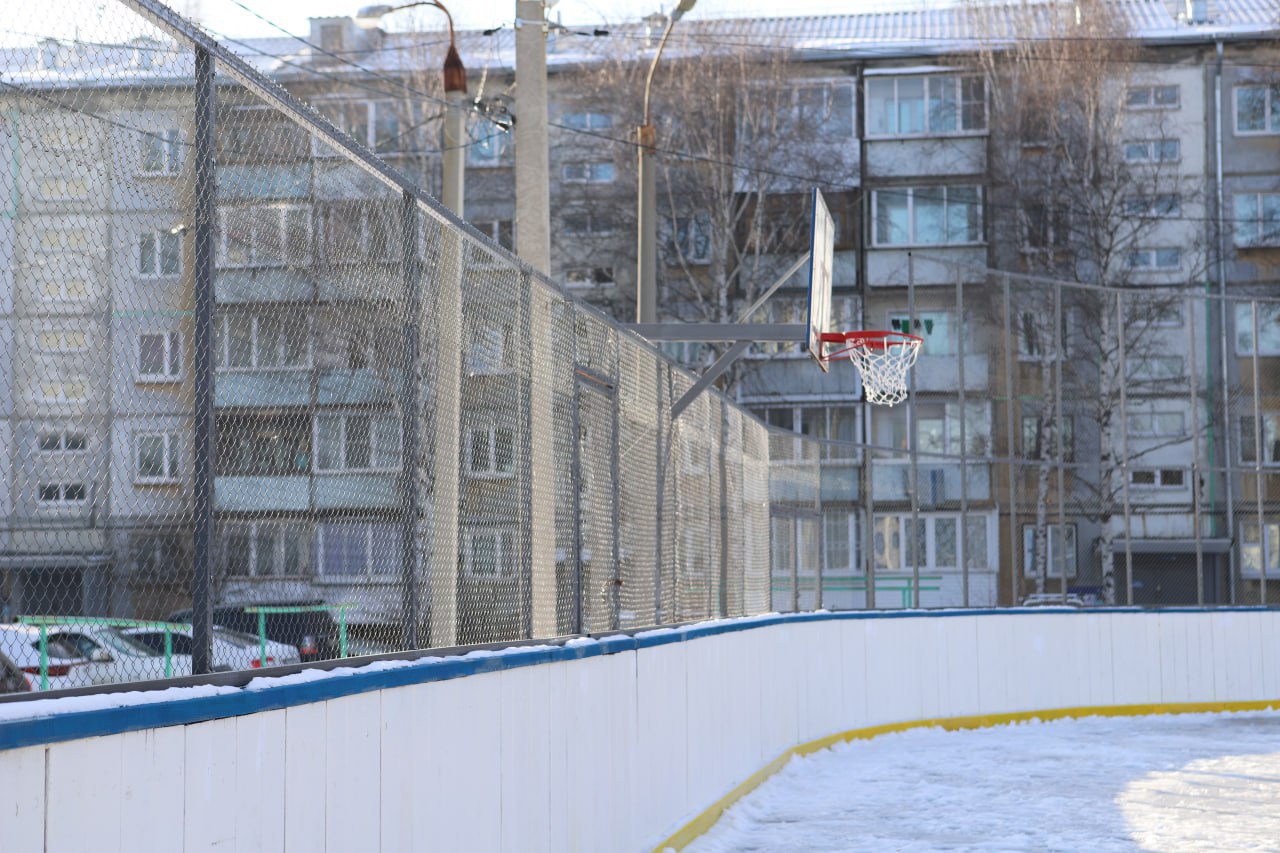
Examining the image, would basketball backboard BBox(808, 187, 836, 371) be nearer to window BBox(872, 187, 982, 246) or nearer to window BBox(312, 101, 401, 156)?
window BBox(312, 101, 401, 156)

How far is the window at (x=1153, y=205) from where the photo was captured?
40.4 m

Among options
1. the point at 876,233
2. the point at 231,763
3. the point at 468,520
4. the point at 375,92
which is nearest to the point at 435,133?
the point at 375,92

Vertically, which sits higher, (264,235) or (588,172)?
(588,172)

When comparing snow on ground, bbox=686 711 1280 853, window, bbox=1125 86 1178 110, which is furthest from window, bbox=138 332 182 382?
window, bbox=1125 86 1178 110

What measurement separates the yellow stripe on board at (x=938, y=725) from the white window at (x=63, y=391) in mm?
6815

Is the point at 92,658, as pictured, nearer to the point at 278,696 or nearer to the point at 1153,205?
the point at 278,696

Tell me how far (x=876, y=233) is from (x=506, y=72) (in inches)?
375

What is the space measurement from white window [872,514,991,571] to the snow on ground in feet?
9.76

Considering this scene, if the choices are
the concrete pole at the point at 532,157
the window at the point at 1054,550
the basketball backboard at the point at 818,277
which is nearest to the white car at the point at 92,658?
the concrete pole at the point at 532,157

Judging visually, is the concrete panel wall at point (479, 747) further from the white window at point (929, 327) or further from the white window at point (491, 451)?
the white window at point (929, 327)

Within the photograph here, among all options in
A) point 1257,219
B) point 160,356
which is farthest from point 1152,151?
point 160,356

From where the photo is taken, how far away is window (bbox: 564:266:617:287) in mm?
42125

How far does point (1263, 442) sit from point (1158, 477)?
1.60m

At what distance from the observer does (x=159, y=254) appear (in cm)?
445
